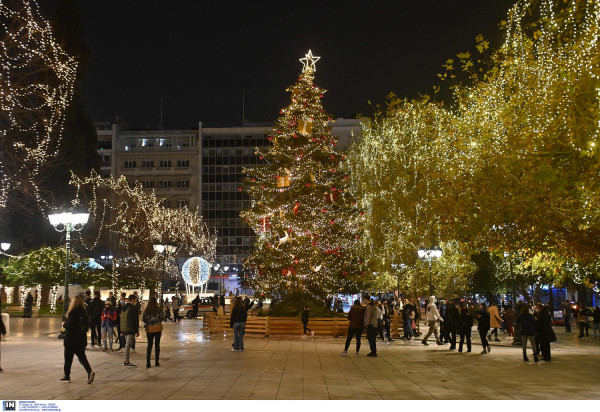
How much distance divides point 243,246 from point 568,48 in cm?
9037

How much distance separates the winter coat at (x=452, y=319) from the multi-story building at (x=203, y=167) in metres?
83.3

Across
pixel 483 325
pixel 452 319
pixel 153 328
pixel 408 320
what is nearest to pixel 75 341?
pixel 153 328

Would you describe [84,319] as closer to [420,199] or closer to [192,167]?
[420,199]

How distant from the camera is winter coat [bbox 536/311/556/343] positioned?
18.1 meters

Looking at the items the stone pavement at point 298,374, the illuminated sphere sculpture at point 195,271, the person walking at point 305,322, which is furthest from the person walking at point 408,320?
the illuminated sphere sculpture at point 195,271

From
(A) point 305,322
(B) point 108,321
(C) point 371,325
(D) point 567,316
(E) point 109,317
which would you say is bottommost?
(D) point 567,316

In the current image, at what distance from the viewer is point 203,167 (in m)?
109

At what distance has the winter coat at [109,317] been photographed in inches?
790

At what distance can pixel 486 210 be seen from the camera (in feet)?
72.3

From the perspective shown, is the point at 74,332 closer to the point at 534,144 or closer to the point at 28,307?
the point at 534,144

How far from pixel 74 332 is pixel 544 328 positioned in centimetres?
1177

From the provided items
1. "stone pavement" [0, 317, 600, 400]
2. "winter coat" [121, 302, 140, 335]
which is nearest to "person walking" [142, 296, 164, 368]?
"winter coat" [121, 302, 140, 335]

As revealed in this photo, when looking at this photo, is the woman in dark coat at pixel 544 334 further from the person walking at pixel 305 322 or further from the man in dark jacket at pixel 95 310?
the man in dark jacket at pixel 95 310

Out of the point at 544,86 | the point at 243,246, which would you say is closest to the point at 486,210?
the point at 544,86
